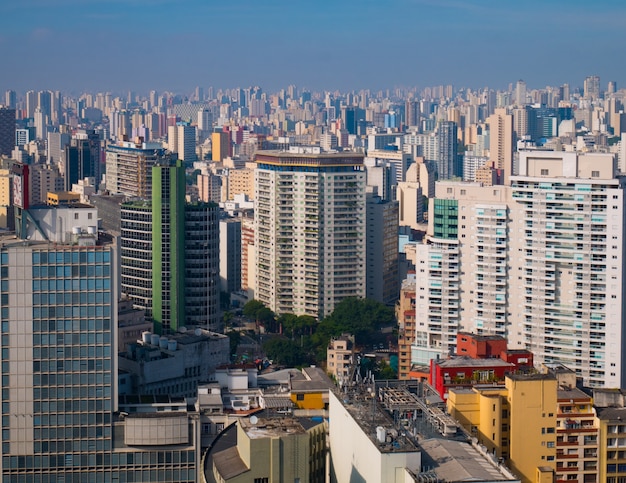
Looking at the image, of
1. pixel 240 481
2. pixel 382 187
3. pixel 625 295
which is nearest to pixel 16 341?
pixel 240 481

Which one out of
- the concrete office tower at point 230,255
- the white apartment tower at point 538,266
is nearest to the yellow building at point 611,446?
the white apartment tower at point 538,266

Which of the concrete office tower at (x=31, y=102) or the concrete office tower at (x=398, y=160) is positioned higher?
the concrete office tower at (x=31, y=102)

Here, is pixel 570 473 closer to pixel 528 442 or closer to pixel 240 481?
pixel 528 442

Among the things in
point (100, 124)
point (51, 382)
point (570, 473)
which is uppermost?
point (100, 124)

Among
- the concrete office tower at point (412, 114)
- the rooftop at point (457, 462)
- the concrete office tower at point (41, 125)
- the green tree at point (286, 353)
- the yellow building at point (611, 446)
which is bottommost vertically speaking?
the green tree at point (286, 353)

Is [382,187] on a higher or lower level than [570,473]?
higher

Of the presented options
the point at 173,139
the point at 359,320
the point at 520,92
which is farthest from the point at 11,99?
the point at 359,320

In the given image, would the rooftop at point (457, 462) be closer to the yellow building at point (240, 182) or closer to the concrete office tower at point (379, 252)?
the concrete office tower at point (379, 252)
